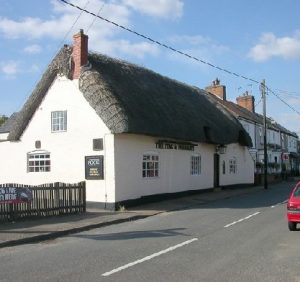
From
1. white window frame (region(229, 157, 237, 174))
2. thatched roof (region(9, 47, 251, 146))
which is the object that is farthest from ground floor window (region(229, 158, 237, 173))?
thatched roof (region(9, 47, 251, 146))

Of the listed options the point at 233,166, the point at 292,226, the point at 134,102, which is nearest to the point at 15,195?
the point at 134,102

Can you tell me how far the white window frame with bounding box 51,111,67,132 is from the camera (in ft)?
76.1

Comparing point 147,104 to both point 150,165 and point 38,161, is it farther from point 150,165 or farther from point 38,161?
point 38,161

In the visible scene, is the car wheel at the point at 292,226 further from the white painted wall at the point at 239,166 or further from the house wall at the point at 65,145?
the white painted wall at the point at 239,166

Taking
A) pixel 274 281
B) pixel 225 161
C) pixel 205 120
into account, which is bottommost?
pixel 274 281

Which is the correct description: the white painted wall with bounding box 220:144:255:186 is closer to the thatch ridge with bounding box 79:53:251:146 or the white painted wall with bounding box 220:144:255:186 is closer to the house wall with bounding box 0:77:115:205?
the thatch ridge with bounding box 79:53:251:146

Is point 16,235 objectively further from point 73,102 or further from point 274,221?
point 73,102

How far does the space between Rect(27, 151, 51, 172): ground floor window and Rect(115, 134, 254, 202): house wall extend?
394 cm

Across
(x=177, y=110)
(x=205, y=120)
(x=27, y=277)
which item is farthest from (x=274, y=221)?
(x=205, y=120)

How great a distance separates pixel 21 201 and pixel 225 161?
786 inches

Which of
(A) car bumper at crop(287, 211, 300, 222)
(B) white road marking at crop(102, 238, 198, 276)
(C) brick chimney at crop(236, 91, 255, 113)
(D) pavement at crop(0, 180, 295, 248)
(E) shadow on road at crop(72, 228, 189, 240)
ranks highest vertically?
(C) brick chimney at crop(236, 91, 255, 113)

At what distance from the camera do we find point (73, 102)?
22.8 meters

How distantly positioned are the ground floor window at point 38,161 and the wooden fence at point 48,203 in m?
4.93

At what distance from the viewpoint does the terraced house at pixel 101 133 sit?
2142 centimetres
